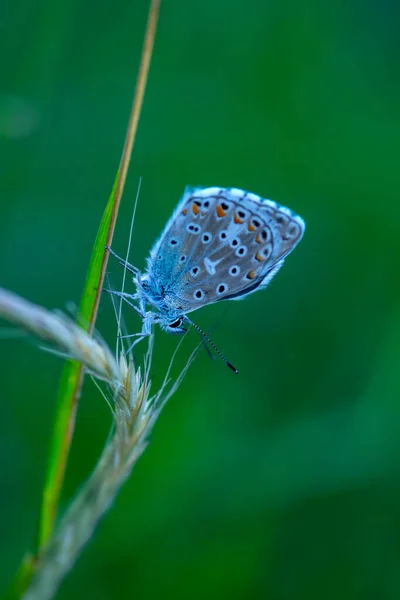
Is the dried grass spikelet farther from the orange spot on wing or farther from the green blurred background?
the orange spot on wing

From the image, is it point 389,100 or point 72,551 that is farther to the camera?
point 389,100

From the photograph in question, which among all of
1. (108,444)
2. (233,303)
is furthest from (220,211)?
(108,444)

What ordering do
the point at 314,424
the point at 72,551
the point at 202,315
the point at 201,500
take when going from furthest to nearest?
1. the point at 202,315
2. the point at 314,424
3. the point at 201,500
4. the point at 72,551

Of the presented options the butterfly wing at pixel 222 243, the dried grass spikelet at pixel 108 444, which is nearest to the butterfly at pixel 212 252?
the butterfly wing at pixel 222 243

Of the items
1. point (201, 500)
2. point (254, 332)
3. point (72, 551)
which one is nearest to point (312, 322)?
point (254, 332)

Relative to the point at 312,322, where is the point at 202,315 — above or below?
above

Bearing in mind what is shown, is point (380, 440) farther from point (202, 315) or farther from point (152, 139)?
point (152, 139)

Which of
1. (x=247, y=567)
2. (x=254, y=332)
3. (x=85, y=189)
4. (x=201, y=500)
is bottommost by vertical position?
(x=247, y=567)
